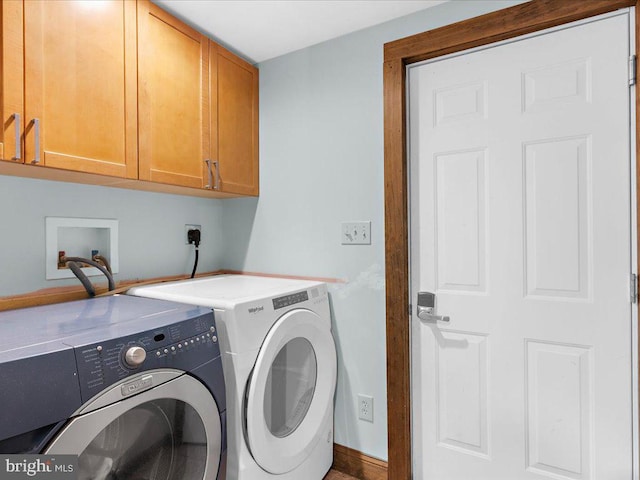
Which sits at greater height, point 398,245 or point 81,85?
point 81,85

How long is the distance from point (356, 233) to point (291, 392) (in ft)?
2.61

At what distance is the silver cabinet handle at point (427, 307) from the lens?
5.29ft

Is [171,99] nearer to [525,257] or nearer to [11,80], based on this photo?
[11,80]

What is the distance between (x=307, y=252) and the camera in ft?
6.31

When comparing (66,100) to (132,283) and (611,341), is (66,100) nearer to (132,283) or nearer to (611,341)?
(132,283)

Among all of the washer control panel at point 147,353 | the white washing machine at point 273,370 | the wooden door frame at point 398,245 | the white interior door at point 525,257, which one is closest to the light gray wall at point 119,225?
the white washing machine at point 273,370

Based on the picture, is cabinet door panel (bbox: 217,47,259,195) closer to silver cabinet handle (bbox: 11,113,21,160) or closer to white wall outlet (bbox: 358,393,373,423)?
silver cabinet handle (bbox: 11,113,21,160)

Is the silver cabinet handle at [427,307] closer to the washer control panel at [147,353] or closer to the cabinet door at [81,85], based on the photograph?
the washer control panel at [147,353]

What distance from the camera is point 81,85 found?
1.26 m

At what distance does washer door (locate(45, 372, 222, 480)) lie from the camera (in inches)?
32.8

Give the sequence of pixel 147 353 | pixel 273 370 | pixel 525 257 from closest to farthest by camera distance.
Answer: pixel 147 353, pixel 525 257, pixel 273 370

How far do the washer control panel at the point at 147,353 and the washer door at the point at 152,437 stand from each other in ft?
0.19

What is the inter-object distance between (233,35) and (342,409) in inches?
76.8

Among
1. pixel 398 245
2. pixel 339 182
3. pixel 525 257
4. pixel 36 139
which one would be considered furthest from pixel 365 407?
pixel 36 139
